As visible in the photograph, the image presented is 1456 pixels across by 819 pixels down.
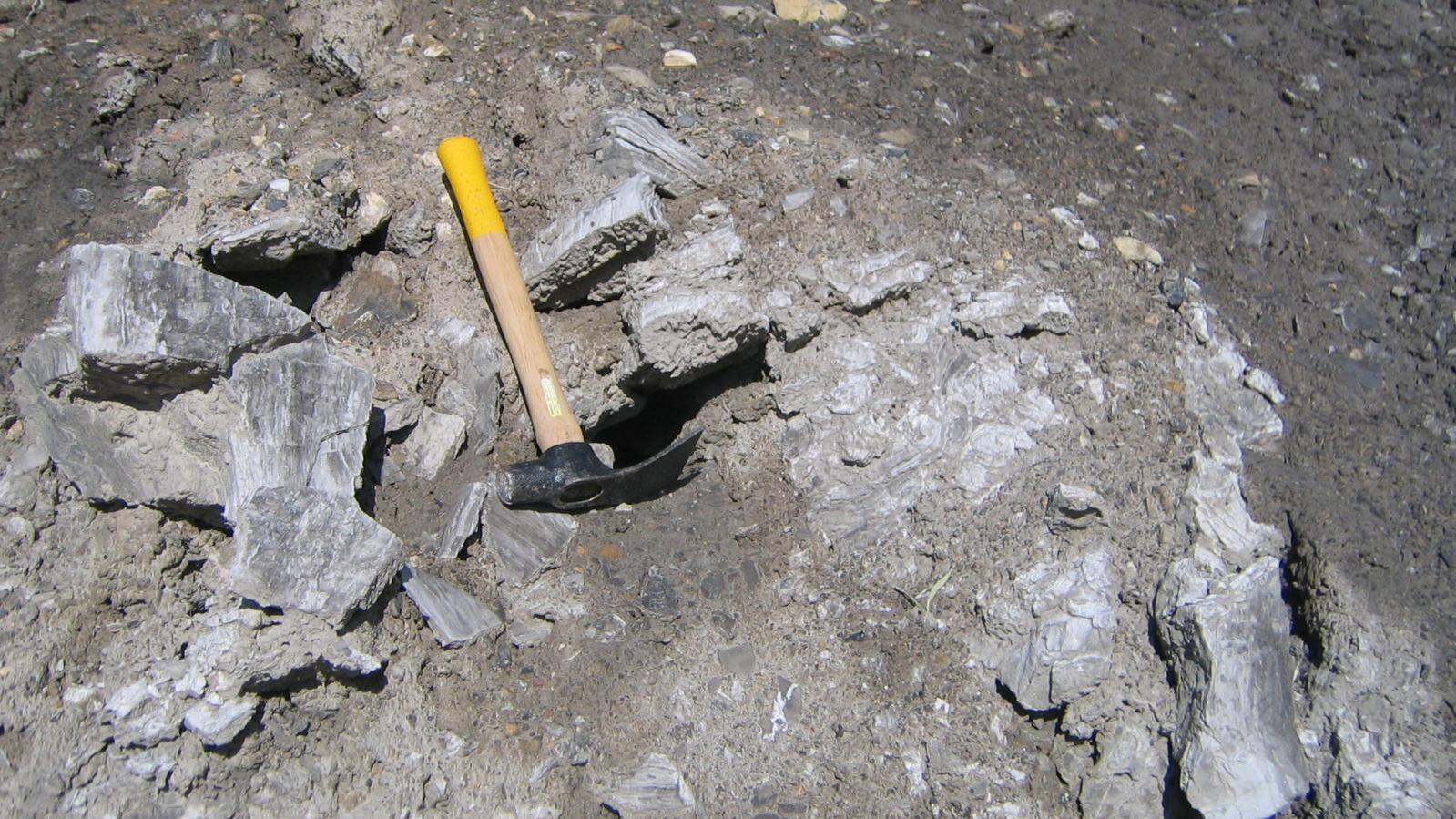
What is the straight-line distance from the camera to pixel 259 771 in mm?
2111

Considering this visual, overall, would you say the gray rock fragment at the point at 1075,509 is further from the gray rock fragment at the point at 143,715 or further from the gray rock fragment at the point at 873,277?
the gray rock fragment at the point at 143,715

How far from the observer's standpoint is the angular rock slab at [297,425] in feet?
7.33

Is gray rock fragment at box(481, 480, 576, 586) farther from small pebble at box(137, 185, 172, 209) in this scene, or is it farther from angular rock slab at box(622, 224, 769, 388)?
small pebble at box(137, 185, 172, 209)

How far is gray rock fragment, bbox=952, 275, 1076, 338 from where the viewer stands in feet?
9.12

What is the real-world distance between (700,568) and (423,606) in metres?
0.69

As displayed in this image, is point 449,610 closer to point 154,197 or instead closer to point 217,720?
point 217,720

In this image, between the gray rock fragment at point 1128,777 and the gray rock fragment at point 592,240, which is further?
the gray rock fragment at point 592,240

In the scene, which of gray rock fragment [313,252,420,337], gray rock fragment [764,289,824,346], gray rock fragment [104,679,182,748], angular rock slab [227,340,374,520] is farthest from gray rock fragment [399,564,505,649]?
gray rock fragment [764,289,824,346]

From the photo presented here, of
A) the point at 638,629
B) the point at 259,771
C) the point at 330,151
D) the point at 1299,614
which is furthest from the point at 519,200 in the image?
the point at 1299,614

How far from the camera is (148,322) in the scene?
218 centimetres

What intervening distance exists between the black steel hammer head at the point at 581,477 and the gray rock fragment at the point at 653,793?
0.71 m

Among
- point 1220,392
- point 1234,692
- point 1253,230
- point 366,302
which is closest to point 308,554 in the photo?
point 366,302

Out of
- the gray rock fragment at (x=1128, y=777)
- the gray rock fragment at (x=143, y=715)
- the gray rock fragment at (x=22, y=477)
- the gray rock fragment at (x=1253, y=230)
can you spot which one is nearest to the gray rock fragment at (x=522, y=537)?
the gray rock fragment at (x=143, y=715)

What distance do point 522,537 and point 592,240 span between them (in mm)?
849
